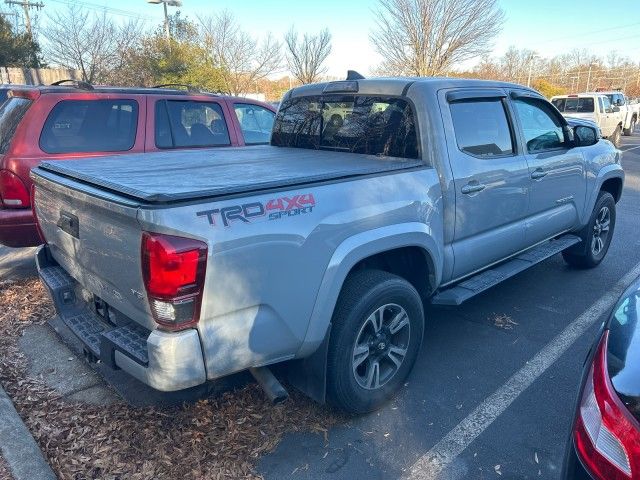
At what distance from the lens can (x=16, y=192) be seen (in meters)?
4.31

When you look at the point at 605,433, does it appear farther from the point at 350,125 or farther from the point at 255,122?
the point at 255,122

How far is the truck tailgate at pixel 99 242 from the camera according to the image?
215 cm

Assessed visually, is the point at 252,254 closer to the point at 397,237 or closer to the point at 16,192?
the point at 397,237

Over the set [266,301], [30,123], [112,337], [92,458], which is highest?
[30,123]

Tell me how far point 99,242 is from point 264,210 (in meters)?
0.85

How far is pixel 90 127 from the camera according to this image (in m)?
4.99

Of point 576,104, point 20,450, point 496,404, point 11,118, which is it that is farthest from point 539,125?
point 576,104

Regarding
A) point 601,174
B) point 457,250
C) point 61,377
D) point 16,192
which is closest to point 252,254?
point 457,250

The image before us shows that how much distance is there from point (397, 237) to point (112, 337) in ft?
5.29

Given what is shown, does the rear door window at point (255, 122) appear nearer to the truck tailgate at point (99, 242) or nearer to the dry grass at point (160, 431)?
the truck tailgate at point (99, 242)

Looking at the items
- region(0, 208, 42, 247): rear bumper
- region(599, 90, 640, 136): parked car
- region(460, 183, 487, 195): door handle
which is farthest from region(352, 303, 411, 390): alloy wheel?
region(599, 90, 640, 136): parked car

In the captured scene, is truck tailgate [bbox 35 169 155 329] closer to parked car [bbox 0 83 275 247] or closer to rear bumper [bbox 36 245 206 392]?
rear bumper [bbox 36 245 206 392]

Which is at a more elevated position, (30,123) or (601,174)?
(30,123)

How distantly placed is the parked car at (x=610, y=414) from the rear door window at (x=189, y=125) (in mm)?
4852
